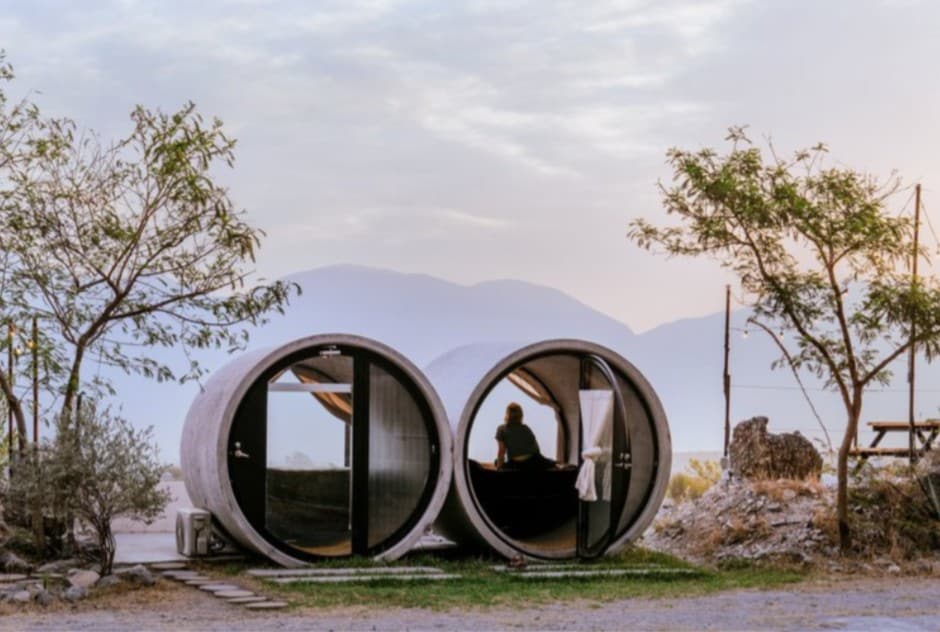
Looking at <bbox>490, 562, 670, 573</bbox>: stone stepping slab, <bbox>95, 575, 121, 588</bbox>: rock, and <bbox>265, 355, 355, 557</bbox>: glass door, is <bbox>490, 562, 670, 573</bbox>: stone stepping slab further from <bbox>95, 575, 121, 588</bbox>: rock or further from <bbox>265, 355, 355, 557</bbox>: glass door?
<bbox>95, 575, 121, 588</bbox>: rock

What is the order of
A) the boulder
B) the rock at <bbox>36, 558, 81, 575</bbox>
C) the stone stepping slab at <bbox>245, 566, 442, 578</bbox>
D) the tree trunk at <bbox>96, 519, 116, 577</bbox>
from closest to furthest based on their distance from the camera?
the tree trunk at <bbox>96, 519, 116, 577</bbox>
the rock at <bbox>36, 558, 81, 575</bbox>
the stone stepping slab at <bbox>245, 566, 442, 578</bbox>
the boulder

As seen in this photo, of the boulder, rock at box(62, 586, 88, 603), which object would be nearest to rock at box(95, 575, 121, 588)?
rock at box(62, 586, 88, 603)

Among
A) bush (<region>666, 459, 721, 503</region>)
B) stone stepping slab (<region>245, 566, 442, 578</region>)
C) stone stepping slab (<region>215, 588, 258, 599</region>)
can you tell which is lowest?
stone stepping slab (<region>215, 588, 258, 599</region>)

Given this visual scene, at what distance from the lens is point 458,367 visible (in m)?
15.6

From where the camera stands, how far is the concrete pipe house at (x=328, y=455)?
13930 mm

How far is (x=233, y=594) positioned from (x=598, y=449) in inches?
182

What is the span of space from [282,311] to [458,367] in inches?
87.6

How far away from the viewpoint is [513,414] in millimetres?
16125

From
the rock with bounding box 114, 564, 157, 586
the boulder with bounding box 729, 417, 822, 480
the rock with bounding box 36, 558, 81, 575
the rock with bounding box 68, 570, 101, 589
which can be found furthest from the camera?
the boulder with bounding box 729, 417, 822, 480

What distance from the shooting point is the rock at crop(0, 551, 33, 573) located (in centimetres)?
1282

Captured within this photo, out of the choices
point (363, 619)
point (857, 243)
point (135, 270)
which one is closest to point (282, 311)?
point (135, 270)

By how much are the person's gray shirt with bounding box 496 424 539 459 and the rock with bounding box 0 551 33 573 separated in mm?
5277

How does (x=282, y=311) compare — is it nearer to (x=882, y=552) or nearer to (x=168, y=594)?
(x=168, y=594)

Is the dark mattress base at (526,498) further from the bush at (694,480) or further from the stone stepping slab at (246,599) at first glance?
the bush at (694,480)
